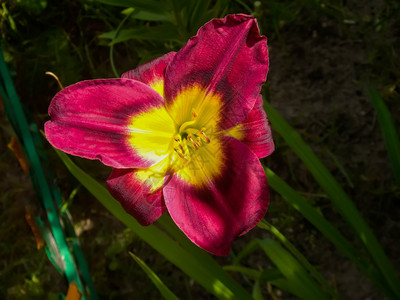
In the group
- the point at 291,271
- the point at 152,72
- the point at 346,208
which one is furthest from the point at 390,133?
the point at 152,72

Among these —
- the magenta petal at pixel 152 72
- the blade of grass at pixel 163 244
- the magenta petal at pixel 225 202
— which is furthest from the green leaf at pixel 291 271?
the magenta petal at pixel 152 72

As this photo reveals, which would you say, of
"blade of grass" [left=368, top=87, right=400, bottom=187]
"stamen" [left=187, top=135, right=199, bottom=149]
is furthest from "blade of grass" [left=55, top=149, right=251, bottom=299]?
"blade of grass" [left=368, top=87, right=400, bottom=187]

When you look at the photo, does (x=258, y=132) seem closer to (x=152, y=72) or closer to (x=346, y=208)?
(x=152, y=72)

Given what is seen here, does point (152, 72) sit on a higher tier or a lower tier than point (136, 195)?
higher

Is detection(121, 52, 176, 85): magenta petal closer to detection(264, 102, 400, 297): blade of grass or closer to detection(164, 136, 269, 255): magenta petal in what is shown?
detection(164, 136, 269, 255): magenta petal

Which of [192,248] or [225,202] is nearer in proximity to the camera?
[225,202]

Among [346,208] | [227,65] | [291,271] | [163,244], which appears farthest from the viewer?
[346,208]

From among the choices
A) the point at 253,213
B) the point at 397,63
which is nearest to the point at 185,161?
the point at 253,213

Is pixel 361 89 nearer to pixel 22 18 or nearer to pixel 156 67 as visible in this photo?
pixel 156 67
